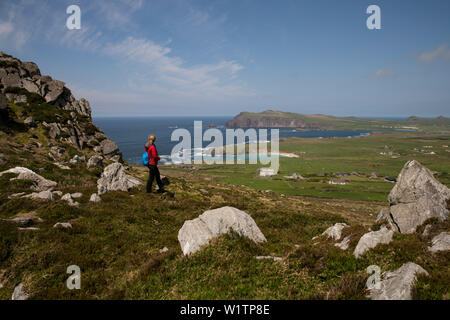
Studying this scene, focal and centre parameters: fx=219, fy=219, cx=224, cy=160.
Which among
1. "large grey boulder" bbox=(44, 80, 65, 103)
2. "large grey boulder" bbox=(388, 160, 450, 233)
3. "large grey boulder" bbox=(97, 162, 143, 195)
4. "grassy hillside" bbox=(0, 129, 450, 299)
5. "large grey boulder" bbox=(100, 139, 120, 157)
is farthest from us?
"large grey boulder" bbox=(44, 80, 65, 103)

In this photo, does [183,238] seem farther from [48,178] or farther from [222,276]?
[48,178]

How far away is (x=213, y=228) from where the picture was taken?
1009 centimetres

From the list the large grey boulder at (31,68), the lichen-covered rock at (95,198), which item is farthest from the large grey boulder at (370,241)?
the large grey boulder at (31,68)

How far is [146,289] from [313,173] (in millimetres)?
165048

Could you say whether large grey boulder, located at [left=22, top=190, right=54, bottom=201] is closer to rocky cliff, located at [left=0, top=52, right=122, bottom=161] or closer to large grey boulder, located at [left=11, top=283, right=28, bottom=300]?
large grey boulder, located at [left=11, top=283, right=28, bottom=300]

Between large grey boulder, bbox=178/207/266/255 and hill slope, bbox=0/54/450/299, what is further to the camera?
large grey boulder, bbox=178/207/266/255

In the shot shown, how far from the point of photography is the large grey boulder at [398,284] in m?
5.56

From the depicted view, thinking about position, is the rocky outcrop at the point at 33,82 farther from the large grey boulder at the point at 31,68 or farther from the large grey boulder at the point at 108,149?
the large grey boulder at the point at 108,149

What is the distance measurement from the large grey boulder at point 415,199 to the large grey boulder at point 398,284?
670cm

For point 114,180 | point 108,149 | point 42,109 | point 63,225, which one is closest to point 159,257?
point 63,225

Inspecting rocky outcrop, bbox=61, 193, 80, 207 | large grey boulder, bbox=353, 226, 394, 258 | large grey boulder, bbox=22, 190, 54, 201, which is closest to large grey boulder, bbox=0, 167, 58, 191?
large grey boulder, bbox=22, 190, 54, 201

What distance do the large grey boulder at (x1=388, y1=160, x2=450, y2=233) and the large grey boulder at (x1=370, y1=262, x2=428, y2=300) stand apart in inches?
264

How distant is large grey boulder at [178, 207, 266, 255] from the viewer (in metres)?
9.48

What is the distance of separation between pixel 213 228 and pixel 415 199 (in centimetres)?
1230
